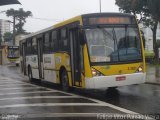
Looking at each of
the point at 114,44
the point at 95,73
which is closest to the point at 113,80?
the point at 95,73

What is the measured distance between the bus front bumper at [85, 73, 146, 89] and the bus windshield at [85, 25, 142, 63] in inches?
23.3

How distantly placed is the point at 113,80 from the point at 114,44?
4.23 feet

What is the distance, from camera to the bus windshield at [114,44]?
14.6m

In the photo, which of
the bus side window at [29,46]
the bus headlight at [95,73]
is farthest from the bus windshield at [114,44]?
the bus side window at [29,46]

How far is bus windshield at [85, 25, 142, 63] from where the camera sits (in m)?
14.6

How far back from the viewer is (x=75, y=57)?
51.5 ft

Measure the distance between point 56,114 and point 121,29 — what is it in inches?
204

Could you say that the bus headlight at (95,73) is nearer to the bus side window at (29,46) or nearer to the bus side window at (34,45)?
the bus side window at (34,45)

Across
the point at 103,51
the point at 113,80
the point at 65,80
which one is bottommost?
the point at 65,80

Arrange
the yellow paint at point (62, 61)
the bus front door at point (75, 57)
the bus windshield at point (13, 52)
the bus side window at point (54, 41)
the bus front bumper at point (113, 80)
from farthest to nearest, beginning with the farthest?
the bus windshield at point (13, 52) → the bus side window at point (54, 41) → the yellow paint at point (62, 61) → the bus front door at point (75, 57) → the bus front bumper at point (113, 80)

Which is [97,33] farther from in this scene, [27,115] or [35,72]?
[35,72]

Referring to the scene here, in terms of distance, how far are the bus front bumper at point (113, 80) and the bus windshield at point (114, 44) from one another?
591 millimetres

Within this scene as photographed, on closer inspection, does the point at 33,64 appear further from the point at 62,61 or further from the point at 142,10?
the point at 142,10

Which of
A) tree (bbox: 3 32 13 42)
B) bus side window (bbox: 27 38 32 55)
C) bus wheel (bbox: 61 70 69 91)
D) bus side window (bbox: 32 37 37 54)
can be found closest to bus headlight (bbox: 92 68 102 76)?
bus wheel (bbox: 61 70 69 91)
